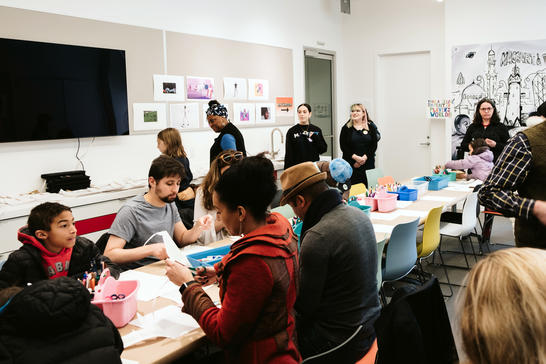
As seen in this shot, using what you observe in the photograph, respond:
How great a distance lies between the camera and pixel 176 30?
6.02 m

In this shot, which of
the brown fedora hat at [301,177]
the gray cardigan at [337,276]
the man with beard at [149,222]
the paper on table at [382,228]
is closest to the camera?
the gray cardigan at [337,276]

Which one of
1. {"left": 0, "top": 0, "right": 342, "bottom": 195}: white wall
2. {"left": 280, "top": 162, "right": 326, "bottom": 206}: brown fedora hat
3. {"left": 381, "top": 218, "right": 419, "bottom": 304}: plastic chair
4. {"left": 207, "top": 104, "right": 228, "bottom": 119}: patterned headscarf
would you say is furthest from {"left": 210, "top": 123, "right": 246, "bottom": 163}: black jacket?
{"left": 280, "top": 162, "right": 326, "bottom": 206}: brown fedora hat

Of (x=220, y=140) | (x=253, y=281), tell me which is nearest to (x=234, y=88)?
(x=220, y=140)

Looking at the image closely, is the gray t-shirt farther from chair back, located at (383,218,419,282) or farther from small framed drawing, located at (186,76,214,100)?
small framed drawing, located at (186,76,214,100)

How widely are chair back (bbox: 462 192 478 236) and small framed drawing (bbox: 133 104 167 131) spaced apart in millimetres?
3417

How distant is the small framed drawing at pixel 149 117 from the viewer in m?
5.56

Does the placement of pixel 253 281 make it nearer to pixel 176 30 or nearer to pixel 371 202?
pixel 371 202

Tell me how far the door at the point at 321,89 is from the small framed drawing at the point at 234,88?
72.7 inches

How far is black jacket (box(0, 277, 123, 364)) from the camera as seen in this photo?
1372mm

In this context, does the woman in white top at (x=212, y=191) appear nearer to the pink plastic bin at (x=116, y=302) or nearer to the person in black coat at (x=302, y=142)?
the pink plastic bin at (x=116, y=302)

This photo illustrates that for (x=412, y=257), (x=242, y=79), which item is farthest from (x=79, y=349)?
(x=242, y=79)

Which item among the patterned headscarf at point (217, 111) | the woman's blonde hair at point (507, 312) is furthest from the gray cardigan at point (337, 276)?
the patterned headscarf at point (217, 111)

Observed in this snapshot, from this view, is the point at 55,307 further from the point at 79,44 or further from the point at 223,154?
the point at 79,44

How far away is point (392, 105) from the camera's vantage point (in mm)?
8969
